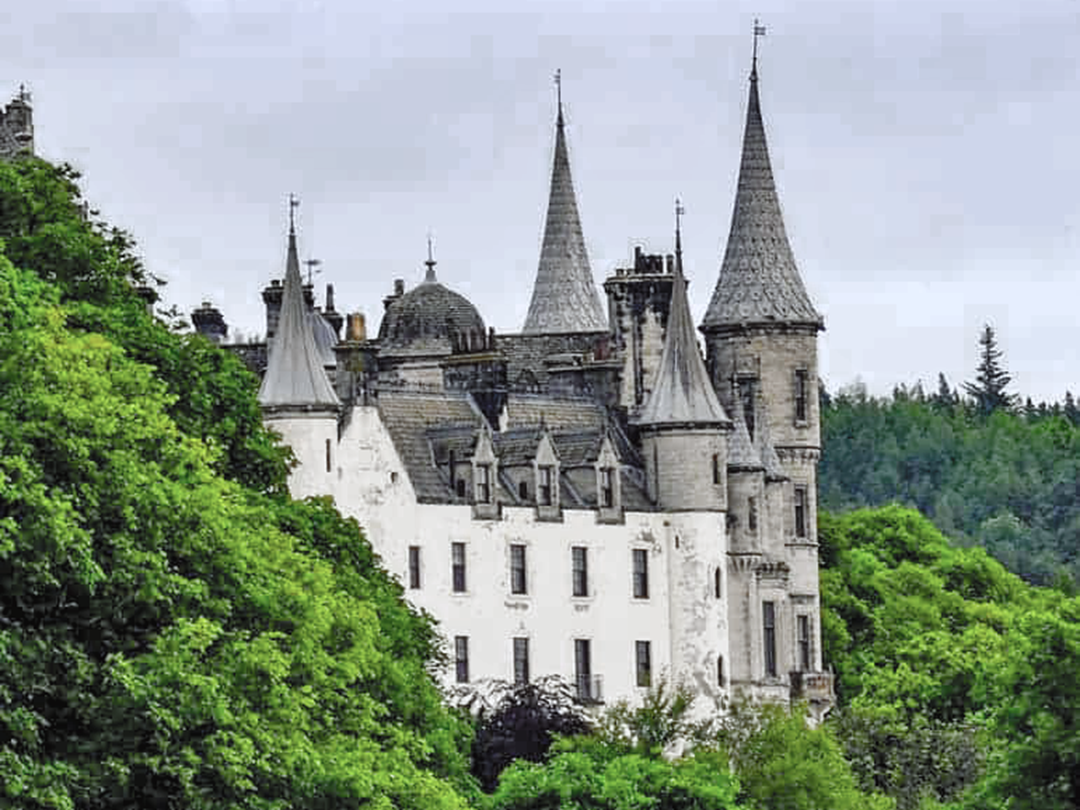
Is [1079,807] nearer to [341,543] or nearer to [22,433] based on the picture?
[341,543]

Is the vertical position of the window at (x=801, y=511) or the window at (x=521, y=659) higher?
the window at (x=801, y=511)

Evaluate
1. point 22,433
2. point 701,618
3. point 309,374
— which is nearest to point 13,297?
point 22,433

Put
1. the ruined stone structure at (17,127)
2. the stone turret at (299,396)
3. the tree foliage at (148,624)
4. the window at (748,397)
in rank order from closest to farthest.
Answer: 1. the tree foliage at (148,624)
2. the ruined stone structure at (17,127)
3. the stone turret at (299,396)
4. the window at (748,397)

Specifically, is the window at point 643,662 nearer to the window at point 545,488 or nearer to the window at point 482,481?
the window at point 545,488

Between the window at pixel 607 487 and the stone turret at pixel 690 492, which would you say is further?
the stone turret at pixel 690 492

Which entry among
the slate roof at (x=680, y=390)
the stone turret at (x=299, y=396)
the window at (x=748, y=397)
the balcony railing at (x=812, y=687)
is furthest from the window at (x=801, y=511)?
the stone turret at (x=299, y=396)

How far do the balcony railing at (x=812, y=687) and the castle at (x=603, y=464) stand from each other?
84mm

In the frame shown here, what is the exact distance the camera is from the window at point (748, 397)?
115062mm

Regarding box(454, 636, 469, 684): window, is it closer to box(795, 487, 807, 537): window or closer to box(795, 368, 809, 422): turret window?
box(795, 487, 807, 537): window

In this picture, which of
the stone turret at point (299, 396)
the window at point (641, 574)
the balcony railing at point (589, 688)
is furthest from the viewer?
the window at point (641, 574)

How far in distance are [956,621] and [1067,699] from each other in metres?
60.1

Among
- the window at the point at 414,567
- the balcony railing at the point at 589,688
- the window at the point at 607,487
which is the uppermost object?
the window at the point at 607,487

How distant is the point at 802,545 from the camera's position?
388 ft

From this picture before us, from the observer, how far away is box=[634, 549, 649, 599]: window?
110 metres
